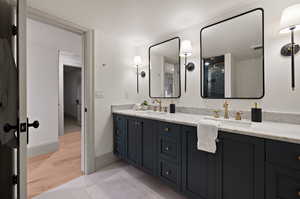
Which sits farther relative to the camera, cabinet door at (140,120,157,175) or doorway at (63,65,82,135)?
doorway at (63,65,82,135)

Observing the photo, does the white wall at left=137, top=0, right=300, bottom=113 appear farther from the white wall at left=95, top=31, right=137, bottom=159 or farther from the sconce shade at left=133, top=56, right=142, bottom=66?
the white wall at left=95, top=31, right=137, bottom=159

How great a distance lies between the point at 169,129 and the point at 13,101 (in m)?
1.40

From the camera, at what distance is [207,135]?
1.27 m

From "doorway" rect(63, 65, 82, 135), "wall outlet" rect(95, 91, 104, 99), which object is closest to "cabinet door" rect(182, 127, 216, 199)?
"wall outlet" rect(95, 91, 104, 99)

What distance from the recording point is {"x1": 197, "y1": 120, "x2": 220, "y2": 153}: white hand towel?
4.08 ft

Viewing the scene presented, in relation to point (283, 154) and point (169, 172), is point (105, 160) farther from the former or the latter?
point (283, 154)

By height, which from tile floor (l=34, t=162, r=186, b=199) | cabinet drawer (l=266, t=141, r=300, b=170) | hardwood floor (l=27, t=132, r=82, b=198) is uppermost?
cabinet drawer (l=266, t=141, r=300, b=170)

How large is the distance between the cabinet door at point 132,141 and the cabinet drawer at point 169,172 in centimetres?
49

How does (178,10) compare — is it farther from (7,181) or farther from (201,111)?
(7,181)

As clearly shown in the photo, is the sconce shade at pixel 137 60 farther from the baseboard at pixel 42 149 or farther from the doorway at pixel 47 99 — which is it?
the baseboard at pixel 42 149

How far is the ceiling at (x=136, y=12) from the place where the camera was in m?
1.60

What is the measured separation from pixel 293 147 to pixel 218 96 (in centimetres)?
102

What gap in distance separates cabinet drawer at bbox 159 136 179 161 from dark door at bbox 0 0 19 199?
1345mm

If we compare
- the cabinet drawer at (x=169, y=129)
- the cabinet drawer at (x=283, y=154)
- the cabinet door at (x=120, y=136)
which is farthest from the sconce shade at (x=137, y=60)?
the cabinet drawer at (x=283, y=154)
